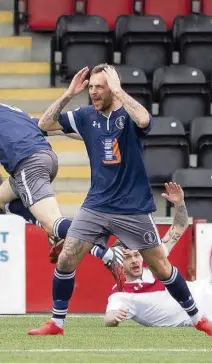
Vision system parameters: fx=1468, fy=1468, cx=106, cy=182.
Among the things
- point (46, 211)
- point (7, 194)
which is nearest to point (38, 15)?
point (7, 194)

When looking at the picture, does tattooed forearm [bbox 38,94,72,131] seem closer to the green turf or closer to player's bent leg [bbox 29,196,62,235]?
player's bent leg [bbox 29,196,62,235]

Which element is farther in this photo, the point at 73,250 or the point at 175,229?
the point at 175,229

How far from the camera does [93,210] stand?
32.5 ft

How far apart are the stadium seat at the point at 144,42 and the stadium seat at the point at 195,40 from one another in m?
0.19

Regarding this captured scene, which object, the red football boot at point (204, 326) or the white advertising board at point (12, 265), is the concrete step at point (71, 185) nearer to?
the white advertising board at point (12, 265)

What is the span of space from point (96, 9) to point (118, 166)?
813 cm

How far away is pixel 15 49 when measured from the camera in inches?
681

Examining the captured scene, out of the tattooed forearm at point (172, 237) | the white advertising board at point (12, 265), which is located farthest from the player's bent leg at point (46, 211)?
the white advertising board at point (12, 265)

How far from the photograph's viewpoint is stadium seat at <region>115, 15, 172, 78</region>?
16.8m

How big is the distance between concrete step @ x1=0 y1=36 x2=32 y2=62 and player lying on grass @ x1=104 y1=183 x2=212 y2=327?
599 centimetres

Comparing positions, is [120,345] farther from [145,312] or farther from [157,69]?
[157,69]

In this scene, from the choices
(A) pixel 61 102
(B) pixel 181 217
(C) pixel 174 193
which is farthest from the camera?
(B) pixel 181 217

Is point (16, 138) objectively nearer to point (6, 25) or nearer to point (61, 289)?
point (61, 289)

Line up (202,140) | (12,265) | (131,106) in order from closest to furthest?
(131,106)
(12,265)
(202,140)
